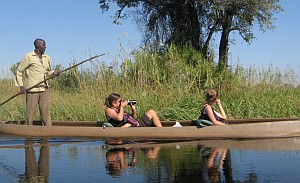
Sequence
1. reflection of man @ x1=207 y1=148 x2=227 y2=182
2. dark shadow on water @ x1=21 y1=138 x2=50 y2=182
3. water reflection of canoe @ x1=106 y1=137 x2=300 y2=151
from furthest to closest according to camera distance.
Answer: water reflection of canoe @ x1=106 y1=137 x2=300 y2=151 → dark shadow on water @ x1=21 y1=138 x2=50 y2=182 → reflection of man @ x1=207 y1=148 x2=227 y2=182

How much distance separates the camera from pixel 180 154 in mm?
7918

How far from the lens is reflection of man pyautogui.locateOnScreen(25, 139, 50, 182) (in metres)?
6.12

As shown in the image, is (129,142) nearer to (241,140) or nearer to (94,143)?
(94,143)

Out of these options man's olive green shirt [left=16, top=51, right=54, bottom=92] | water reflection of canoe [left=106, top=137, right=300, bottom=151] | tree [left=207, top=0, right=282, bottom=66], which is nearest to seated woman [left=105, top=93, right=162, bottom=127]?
water reflection of canoe [left=106, top=137, right=300, bottom=151]

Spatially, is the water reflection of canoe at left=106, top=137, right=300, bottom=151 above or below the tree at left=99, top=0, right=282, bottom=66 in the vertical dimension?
below

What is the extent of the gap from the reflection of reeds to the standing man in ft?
7.11

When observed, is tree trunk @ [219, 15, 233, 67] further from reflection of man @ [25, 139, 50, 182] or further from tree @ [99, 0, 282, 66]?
reflection of man @ [25, 139, 50, 182]

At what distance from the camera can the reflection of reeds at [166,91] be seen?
43.0 ft

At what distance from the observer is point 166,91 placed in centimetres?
1441

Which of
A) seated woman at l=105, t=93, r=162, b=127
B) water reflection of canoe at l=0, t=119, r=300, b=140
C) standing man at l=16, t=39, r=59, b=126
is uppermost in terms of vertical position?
standing man at l=16, t=39, r=59, b=126

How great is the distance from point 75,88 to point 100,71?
1123 mm

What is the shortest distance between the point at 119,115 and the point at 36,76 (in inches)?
95.5

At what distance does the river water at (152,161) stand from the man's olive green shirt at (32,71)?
1722 mm

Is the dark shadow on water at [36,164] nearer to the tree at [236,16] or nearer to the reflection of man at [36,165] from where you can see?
the reflection of man at [36,165]
